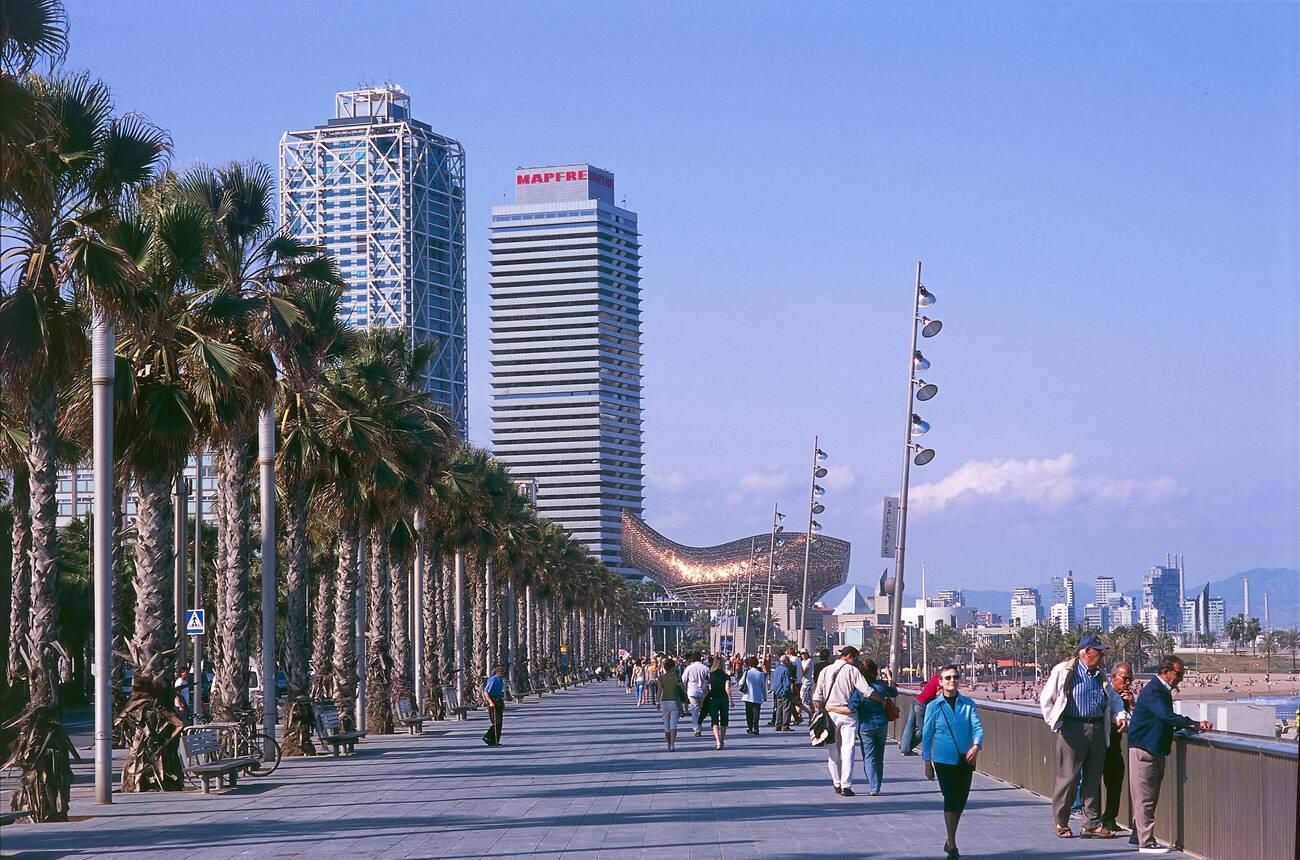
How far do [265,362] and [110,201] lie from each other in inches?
181

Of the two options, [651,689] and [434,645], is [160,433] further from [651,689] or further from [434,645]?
[651,689]

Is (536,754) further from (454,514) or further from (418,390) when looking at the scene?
(454,514)

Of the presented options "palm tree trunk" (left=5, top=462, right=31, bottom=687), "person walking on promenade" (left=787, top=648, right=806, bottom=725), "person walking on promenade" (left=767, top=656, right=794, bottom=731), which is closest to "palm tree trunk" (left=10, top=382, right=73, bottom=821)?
"palm tree trunk" (left=5, top=462, right=31, bottom=687)

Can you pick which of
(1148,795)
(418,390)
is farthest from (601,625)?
(1148,795)

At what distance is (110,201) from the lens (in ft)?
65.7

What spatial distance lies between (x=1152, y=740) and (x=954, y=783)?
1.90 meters

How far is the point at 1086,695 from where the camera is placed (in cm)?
1527

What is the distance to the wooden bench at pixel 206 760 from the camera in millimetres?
20797

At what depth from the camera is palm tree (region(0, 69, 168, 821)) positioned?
685 inches

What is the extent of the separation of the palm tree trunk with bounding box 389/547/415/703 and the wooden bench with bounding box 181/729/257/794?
20.0 meters

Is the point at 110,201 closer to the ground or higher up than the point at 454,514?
higher up

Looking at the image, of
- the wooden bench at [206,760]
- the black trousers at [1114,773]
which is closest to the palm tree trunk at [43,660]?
the wooden bench at [206,760]

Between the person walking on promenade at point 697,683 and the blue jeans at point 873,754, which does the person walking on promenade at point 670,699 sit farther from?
the blue jeans at point 873,754

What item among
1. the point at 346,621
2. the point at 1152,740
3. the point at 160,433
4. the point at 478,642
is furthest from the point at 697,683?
the point at 478,642
